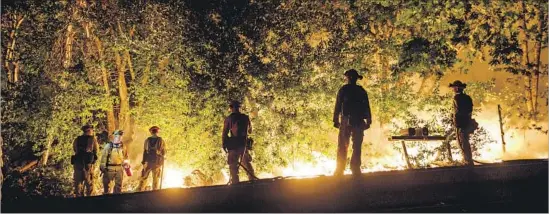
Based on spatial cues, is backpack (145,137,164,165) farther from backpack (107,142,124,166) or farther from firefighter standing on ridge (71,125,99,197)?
firefighter standing on ridge (71,125,99,197)

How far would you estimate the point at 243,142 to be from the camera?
964cm

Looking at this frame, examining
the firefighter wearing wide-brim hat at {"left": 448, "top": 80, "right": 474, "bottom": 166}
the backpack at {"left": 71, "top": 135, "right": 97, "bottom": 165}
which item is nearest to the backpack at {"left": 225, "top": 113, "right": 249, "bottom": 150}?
the backpack at {"left": 71, "top": 135, "right": 97, "bottom": 165}

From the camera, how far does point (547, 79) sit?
1492 cm

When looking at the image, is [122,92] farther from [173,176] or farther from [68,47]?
[173,176]

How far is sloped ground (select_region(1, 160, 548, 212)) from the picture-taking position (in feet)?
22.8

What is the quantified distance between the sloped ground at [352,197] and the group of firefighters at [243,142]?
0.74m

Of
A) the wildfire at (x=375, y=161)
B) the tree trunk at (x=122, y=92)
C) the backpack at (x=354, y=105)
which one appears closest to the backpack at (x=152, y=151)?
the wildfire at (x=375, y=161)

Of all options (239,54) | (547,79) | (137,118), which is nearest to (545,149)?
(547,79)

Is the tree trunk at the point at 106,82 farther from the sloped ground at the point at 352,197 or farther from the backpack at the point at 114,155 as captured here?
the sloped ground at the point at 352,197

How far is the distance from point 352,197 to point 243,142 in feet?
9.43

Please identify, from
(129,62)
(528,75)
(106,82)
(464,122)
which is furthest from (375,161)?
(106,82)

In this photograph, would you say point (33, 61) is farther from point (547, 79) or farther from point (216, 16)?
point (547, 79)

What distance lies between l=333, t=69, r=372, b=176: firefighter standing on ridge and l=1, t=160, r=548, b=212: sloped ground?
1.28 feet

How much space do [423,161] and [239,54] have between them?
5466 mm
